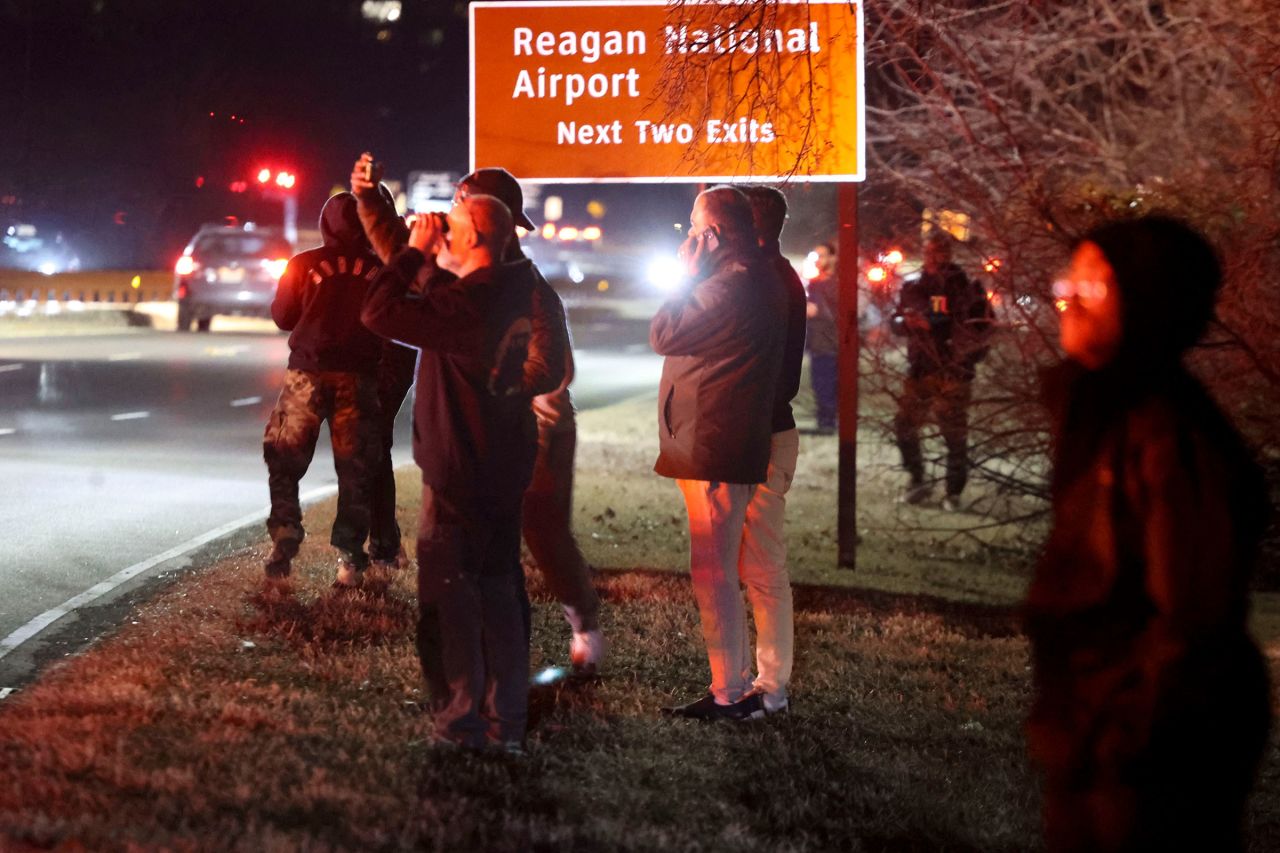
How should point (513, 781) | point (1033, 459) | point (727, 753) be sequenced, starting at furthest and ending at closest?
point (1033, 459) < point (727, 753) < point (513, 781)

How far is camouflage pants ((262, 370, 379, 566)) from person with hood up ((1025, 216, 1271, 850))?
4905mm

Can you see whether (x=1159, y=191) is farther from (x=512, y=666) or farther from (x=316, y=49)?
(x=316, y=49)

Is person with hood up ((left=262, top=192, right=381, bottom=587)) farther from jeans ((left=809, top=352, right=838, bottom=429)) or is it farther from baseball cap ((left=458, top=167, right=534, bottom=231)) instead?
jeans ((left=809, top=352, right=838, bottom=429))

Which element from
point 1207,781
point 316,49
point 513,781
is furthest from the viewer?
point 316,49

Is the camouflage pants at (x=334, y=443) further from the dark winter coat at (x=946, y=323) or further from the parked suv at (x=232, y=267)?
the parked suv at (x=232, y=267)

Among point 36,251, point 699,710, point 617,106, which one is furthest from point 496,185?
point 36,251

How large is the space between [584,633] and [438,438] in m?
1.71

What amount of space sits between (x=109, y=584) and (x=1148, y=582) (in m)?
6.30

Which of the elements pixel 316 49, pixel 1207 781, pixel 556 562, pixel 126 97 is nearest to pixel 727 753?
pixel 556 562

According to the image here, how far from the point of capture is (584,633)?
6.46 metres

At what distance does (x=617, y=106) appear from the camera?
29.8 feet

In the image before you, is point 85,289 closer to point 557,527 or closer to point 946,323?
point 946,323

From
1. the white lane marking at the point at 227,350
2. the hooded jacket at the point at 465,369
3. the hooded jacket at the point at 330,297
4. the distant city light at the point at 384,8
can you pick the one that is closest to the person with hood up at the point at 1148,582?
the hooded jacket at the point at 465,369

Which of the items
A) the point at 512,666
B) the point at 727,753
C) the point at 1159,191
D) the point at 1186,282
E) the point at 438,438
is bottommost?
the point at 727,753
